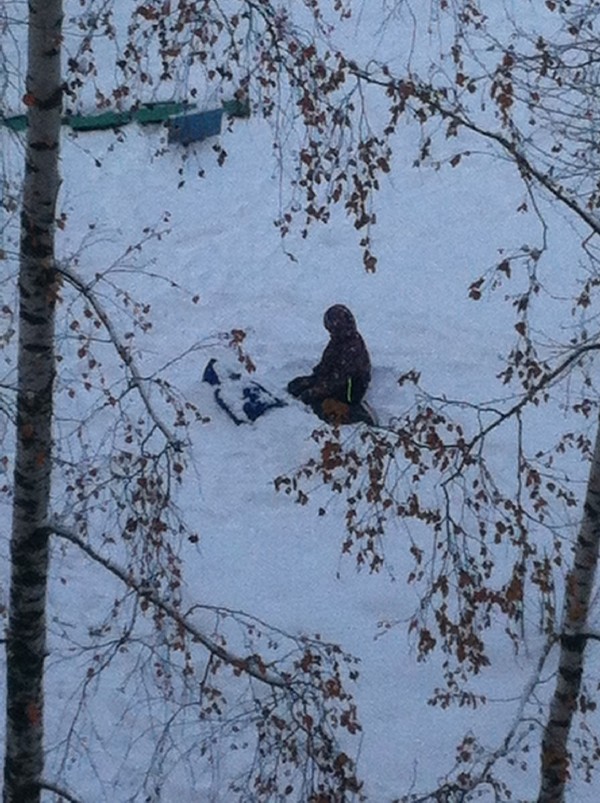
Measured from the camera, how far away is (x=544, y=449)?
1055 cm

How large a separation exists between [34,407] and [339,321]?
6.30 metres

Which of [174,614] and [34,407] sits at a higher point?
[34,407]

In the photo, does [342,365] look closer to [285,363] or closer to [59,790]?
[285,363]

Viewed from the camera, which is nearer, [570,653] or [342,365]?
[570,653]

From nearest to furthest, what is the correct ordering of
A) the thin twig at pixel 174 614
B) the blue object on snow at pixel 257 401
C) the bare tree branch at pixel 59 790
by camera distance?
the thin twig at pixel 174 614, the bare tree branch at pixel 59 790, the blue object on snow at pixel 257 401

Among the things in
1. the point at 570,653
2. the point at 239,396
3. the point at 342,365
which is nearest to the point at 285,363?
the point at 239,396

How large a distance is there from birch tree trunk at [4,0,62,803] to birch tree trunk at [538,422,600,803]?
2.20 meters

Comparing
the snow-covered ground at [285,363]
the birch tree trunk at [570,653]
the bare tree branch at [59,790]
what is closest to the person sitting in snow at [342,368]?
the snow-covered ground at [285,363]

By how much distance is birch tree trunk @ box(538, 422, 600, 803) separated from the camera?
5406 mm

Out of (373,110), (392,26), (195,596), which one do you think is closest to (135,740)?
(195,596)

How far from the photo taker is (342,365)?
416 inches

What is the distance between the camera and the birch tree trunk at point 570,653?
5.41 meters

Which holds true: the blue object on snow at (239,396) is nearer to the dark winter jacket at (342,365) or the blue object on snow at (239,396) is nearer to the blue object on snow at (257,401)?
the blue object on snow at (257,401)

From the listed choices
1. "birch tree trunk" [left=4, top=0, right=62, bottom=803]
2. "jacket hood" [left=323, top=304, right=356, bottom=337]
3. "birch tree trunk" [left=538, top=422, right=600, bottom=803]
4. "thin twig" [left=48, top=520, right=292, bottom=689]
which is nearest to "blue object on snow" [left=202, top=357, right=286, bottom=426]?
"jacket hood" [left=323, top=304, right=356, bottom=337]
